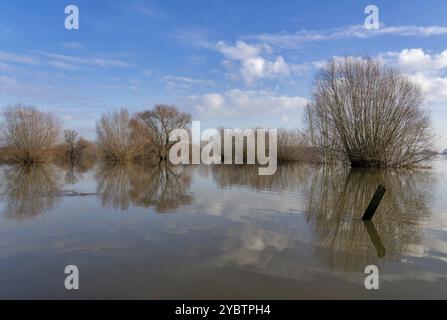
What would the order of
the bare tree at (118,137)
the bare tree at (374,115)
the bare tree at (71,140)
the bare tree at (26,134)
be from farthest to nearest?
the bare tree at (71,140) < the bare tree at (118,137) < the bare tree at (26,134) < the bare tree at (374,115)

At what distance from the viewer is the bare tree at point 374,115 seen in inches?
1236

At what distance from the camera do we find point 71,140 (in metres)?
72.4

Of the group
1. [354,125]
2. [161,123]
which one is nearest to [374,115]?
[354,125]

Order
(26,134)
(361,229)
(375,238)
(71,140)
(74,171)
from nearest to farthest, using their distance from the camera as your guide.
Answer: (375,238) → (361,229) → (74,171) → (26,134) → (71,140)


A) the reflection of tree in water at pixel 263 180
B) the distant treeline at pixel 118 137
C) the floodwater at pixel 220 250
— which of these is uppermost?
the distant treeline at pixel 118 137

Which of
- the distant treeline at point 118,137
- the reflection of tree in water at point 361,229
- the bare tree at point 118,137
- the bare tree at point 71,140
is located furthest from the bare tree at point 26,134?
the reflection of tree in water at point 361,229

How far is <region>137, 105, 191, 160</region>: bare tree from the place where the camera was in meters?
57.9

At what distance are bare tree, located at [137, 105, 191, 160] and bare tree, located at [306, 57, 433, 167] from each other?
29515 millimetres

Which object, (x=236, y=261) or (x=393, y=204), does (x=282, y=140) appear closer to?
(x=393, y=204)

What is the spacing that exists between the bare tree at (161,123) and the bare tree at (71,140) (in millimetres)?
22819

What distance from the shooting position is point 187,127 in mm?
59844

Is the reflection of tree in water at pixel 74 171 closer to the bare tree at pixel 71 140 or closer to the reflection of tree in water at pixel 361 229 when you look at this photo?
the reflection of tree in water at pixel 361 229

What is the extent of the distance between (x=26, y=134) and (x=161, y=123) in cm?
2116

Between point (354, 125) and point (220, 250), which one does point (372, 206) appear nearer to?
point (220, 250)
